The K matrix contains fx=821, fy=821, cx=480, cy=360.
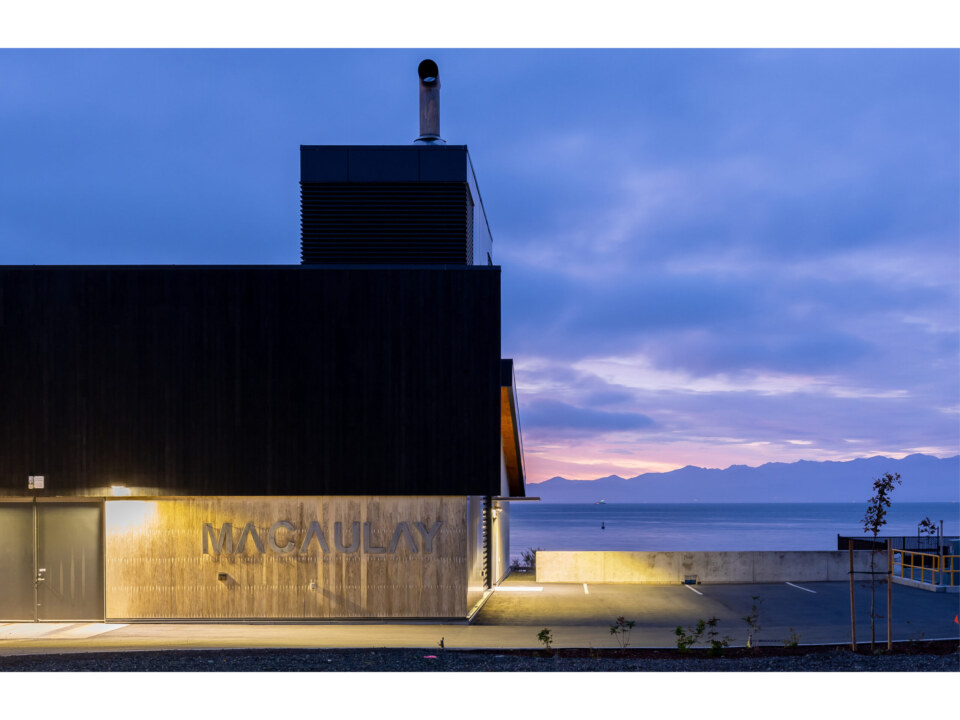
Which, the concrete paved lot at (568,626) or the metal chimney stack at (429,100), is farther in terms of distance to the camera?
the metal chimney stack at (429,100)

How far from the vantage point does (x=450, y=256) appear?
19938 millimetres

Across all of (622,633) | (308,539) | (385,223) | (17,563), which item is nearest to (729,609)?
(622,633)

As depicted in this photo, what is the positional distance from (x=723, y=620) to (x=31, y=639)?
13.5 m

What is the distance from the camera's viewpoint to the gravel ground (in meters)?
11.6

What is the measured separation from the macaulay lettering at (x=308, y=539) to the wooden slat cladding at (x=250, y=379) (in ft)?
2.97

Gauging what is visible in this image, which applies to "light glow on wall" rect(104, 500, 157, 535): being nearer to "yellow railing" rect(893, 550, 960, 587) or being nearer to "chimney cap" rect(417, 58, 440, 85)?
"chimney cap" rect(417, 58, 440, 85)

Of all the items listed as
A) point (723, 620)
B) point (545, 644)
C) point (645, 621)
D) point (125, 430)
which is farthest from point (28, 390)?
point (723, 620)

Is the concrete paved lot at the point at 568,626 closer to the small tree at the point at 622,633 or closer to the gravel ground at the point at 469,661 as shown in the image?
A: the small tree at the point at 622,633

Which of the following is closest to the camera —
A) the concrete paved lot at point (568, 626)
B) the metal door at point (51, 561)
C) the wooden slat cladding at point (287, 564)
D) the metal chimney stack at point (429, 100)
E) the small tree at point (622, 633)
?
the small tree at point (622, 633)

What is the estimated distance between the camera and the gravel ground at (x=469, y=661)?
1156 cm

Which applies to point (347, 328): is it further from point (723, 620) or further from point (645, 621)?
point (723, 620)

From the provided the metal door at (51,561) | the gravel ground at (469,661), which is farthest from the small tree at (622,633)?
the metal door at (51,561)

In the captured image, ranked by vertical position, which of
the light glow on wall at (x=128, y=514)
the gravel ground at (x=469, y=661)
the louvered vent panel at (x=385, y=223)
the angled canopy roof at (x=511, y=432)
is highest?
the louvered vent panel at (x=385, y=223)

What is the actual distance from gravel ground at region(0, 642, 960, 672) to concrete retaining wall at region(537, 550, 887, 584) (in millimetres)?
12483
